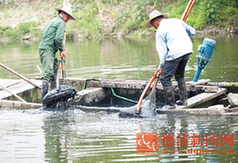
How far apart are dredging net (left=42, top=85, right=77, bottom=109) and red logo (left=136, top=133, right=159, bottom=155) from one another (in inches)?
73.1

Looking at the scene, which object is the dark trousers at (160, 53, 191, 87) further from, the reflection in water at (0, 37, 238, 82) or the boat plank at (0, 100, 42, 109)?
the reflection in water at (0, 37, 238, 82)

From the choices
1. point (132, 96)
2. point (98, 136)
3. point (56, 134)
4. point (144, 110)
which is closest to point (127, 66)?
point (132, 96)

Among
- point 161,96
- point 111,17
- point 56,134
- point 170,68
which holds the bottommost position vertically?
point 56,134

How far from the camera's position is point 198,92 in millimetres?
6012

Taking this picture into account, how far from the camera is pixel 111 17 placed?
28328mm

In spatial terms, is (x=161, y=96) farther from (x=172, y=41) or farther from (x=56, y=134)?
(x=56, y=134)

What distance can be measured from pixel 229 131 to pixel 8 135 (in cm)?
306

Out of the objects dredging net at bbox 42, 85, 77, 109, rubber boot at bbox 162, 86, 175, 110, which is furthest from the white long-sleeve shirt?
dredging net at bbox 42, 85, 77, 109

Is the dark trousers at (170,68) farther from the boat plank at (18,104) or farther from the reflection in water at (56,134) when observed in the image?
the boat plank at (18,104)

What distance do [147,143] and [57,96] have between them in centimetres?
230

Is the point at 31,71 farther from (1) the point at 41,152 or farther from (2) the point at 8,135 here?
(1) the point at 41,152

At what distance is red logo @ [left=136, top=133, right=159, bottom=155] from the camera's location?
3764 millimetres

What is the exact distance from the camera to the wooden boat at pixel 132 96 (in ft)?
16.9

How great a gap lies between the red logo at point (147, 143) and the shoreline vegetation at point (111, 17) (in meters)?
20.1
